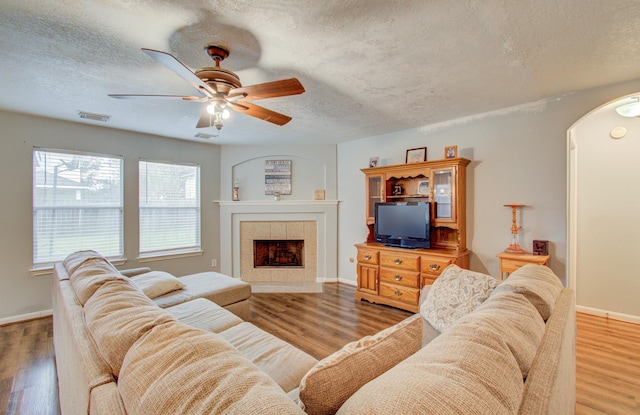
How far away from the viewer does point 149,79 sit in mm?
2463

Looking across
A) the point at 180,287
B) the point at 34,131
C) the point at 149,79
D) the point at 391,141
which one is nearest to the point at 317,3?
the point at 149,79

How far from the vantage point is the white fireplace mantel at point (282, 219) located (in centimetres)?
499

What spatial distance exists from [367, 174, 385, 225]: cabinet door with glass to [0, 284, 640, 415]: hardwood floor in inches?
47.8

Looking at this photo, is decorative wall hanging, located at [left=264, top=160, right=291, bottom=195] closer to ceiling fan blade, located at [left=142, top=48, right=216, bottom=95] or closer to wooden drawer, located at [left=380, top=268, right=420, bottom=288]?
wooden drawer, located at [left=380, top=268, right=420, bottom=288]

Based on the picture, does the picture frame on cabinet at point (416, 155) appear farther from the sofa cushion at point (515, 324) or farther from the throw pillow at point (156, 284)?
the throw pillow at point (156, 284)

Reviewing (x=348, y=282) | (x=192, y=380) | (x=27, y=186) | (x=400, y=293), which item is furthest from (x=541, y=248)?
(x=27, y=186)

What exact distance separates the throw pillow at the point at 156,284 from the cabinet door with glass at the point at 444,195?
3042 millimetres

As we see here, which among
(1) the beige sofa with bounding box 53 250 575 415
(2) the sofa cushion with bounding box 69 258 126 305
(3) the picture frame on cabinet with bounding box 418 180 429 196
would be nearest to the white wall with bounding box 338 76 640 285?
(3) the picture frame on cabinet with bounding box 418 180 429 196

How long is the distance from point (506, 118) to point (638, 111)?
1.08 m

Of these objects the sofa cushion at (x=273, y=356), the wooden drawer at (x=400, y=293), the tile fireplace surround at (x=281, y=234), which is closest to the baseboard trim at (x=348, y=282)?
the tile fireplace surround at (x=281, y=234)

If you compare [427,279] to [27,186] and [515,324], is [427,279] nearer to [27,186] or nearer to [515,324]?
[515,324]

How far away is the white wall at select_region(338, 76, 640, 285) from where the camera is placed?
9.68 feet

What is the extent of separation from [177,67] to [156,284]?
1907mm

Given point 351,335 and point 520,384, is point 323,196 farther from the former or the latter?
point 520,384
